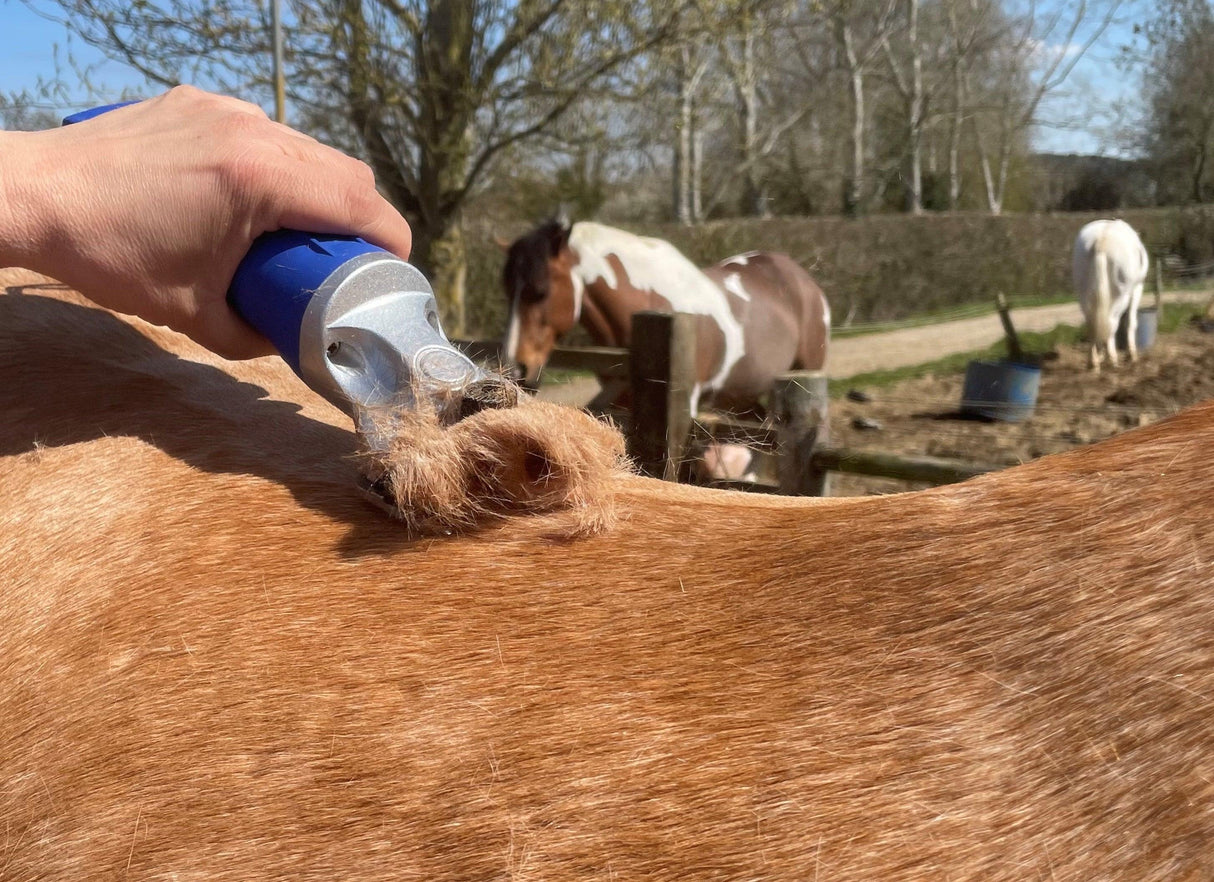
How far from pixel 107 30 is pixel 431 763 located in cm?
813

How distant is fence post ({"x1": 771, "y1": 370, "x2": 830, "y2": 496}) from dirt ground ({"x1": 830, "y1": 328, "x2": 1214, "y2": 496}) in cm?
52

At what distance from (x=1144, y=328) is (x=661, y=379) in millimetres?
10187

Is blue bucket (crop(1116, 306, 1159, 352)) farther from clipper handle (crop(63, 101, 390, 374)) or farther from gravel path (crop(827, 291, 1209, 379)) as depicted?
clipper handle (crop(63, 101, 390, 374))

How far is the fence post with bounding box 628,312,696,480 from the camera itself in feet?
11.9

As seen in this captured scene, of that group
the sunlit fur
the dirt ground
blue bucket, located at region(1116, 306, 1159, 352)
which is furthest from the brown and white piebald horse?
blue bucket, located at region(1116, 306, 1159, 352)

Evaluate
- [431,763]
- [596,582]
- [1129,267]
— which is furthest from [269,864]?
[1129,267]

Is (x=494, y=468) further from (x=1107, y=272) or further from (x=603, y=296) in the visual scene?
(x=1107, y=272)

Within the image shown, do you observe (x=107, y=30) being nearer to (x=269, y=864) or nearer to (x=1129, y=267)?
(x=269, y=864)

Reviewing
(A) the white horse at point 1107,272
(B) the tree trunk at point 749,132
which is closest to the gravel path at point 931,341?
(A) the white horse at point 1107,272

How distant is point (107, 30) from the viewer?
7.22 meters

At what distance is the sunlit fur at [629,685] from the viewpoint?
733mm

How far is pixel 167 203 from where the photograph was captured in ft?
4.07

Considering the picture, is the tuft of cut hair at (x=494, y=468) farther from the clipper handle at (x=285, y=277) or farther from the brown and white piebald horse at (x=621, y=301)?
the brown and white piebald horse at (x=621, y=301)

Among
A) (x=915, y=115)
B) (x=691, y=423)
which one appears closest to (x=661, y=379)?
(x=691, y=423)
